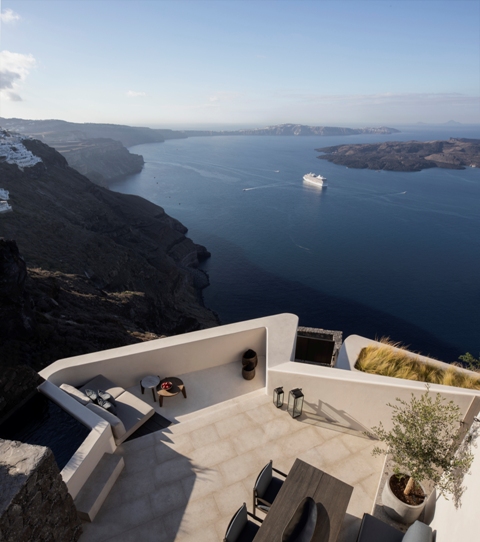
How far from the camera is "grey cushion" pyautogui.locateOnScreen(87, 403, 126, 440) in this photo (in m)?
5.38

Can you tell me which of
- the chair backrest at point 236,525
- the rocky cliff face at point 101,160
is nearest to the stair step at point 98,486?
the chair backrest at point 236,525

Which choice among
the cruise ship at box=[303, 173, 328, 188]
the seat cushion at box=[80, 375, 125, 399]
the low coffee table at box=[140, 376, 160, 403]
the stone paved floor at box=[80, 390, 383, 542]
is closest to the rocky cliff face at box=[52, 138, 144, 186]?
the cruise ship at box=[303, 173, 328, 188]

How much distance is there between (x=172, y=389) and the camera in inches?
256

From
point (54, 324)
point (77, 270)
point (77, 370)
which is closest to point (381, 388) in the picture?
point (77, 370)

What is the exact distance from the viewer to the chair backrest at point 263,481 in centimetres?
408

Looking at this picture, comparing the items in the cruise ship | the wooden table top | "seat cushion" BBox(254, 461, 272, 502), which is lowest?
the cruise ship

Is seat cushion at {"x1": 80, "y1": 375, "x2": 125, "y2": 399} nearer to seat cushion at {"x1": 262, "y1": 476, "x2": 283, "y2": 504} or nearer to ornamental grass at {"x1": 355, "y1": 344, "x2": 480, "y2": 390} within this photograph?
seat cushion at {"x1": 262, "y1": 476, "x2": 283, "y2": 504}

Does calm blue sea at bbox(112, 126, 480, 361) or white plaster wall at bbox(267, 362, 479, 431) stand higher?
white plaster wall at bbox(267, 362, 479, 431)

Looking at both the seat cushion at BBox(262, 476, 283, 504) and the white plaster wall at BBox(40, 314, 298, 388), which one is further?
the white plaster wall at BBox(40, 314, 298, 388)

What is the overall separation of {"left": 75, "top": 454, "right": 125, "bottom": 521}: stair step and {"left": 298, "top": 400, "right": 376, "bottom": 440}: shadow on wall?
3.30 meters

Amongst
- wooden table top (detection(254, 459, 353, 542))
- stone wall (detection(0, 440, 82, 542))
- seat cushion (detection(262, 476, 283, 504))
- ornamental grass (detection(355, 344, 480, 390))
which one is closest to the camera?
stone wall (detection(0, 440, 82, 542))

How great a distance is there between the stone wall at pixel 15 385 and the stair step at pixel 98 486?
5.84 feet

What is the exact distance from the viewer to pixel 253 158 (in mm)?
Result: 149750

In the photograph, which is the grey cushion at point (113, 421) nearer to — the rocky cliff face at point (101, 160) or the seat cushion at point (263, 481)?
the seat cushion at point (263, 481)
